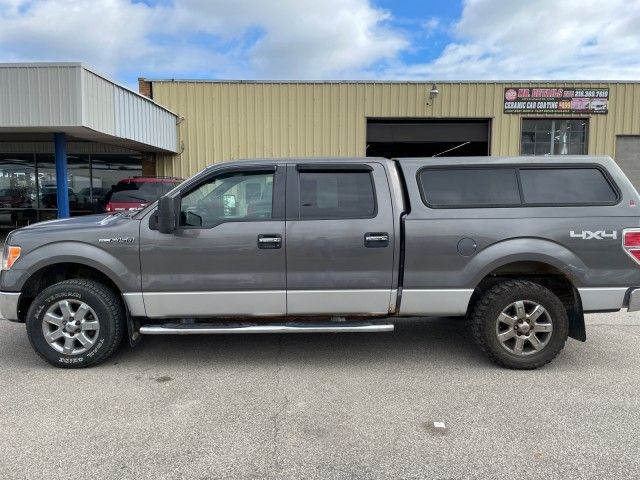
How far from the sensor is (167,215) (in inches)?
162

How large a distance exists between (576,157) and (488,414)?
249cm

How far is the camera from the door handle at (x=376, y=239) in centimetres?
424

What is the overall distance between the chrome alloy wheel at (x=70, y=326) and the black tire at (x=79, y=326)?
1cm

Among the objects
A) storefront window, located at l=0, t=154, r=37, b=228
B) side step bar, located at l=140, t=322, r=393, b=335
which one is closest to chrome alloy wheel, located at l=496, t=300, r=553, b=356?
side step bar, located at l=140, t=322, r=393, b=335

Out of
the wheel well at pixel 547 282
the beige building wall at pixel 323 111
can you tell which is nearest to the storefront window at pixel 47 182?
the beige building wall at pixel 323 111

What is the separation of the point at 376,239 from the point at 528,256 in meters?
1.32

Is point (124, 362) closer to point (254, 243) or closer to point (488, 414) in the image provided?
point (254, 243)

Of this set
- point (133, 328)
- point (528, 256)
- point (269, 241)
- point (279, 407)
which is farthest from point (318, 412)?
point (528, 256)

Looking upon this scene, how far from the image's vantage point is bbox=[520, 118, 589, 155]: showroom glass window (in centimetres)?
1581

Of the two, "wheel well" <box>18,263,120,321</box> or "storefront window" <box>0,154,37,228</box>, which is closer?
"wheel well" <box>18,263,120,321</box>

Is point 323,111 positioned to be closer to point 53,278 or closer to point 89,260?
point 53,278

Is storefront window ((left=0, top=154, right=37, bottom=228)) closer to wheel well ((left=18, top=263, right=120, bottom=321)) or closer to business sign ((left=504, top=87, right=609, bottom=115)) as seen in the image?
wheel well ((left=18, top=263, right=120, bottom=321))

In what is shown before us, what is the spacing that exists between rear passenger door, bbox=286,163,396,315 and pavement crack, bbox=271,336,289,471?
55 centimetres

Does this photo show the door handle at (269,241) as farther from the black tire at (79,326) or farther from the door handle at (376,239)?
the black tire at (79,326)
